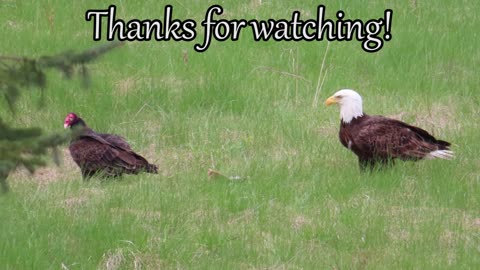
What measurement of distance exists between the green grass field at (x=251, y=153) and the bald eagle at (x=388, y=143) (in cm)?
16

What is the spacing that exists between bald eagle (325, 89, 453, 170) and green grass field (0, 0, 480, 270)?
0.16m

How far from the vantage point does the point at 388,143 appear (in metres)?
9.05

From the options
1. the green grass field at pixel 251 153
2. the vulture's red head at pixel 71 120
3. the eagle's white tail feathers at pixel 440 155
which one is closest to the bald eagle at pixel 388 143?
the eagle's white tail feathers at pixel 440 155

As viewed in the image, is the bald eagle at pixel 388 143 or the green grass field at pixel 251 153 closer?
the green grass field at pixel 251 153

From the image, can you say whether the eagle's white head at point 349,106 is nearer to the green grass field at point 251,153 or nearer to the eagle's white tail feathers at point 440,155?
the green grass field at point 251,153

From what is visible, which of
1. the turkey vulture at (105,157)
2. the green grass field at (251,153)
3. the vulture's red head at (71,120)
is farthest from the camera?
the vulture's red head at (71,120)

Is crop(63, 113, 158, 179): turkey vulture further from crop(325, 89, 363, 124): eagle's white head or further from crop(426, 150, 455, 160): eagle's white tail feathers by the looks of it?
crop(426, 150, 455, 160): eagle's white tail feathers

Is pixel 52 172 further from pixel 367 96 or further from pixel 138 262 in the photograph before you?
pixel 367 96

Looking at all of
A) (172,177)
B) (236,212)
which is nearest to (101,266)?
(236,212)

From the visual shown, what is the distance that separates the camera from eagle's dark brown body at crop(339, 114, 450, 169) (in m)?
9.02

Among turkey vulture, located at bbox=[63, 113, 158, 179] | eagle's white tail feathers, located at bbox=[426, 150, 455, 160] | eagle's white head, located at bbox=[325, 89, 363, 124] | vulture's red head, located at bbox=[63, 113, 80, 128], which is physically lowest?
turkey vulture, located at bbox=[63, 113, 158, 179]

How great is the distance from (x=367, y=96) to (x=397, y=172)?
2.43 meters

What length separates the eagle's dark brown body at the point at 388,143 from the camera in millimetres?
9023

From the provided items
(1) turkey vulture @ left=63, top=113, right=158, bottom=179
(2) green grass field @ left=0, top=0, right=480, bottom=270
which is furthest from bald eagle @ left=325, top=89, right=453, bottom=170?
(1) turkey vulture @ left=63, top=113, right=158, bottom=179
